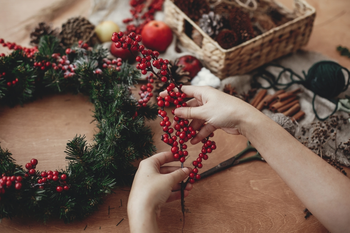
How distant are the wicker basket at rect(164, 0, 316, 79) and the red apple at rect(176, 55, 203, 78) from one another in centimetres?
7

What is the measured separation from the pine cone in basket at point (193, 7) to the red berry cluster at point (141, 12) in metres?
0.19

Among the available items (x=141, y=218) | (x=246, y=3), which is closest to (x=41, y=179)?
(x=141, y=218)

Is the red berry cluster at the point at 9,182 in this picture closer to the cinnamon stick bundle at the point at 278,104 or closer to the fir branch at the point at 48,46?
the fir branch at the point at 48,46

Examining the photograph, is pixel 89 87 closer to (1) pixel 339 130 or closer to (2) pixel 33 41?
(2) pixel 33 41

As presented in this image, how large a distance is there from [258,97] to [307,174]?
556mm

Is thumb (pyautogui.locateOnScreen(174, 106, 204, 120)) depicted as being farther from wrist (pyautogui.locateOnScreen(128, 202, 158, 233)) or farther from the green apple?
the green apple

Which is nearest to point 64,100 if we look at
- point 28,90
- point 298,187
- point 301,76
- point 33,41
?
point 28,90

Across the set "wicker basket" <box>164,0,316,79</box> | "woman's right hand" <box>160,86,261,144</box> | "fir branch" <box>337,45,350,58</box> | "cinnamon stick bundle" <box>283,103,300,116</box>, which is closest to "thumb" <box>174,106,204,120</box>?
"woman's right hand" <box>160,86,261,144</box>

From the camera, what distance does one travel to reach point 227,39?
1252 millimetres

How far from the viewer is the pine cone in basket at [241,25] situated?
4.26 feet

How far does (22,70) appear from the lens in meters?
1.01

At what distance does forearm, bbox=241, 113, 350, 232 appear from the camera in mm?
719

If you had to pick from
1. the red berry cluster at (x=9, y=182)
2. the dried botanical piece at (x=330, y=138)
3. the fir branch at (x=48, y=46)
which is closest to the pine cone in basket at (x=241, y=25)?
the dried botanical piece at (x=330, y=138)

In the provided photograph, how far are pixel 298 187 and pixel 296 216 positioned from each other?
0.22 meters
